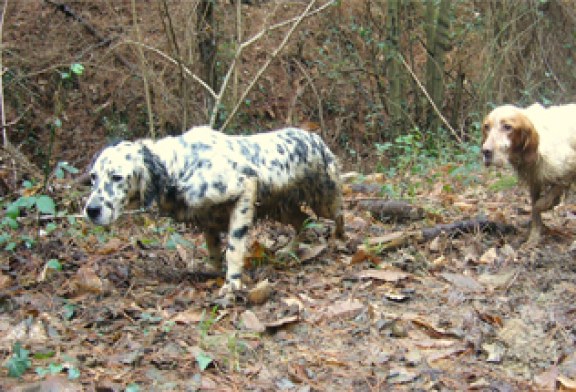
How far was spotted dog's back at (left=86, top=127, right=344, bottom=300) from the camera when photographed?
5207 millimetres

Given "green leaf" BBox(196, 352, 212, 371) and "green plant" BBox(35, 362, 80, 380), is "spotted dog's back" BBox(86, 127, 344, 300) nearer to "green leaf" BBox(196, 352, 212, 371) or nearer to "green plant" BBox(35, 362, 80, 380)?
"green leaf" BBox(196, 352, 212, 371)

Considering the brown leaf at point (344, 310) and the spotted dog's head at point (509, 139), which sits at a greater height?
the spotted dog's head at point (509, 139)

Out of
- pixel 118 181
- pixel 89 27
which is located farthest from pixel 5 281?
pixel 89 27

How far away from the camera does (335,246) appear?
6.54 meters

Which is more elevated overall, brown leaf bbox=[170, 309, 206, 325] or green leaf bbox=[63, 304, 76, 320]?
green leaf bbox=[63, 304, 76, 320]

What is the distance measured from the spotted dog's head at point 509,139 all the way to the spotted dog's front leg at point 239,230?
2.34 meters

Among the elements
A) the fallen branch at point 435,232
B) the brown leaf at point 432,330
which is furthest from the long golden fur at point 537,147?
the brown leaf at point 432,330

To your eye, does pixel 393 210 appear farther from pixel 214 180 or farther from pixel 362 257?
pixel 214 180

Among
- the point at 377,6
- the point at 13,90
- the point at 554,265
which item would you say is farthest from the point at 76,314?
the point at 377,6

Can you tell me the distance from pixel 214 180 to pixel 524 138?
2.96m

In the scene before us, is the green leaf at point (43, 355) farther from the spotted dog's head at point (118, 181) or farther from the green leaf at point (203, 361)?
the spotted dog's head at point (118, 181)

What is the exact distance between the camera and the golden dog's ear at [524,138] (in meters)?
6.20

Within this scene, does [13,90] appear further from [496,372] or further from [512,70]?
[496,372]

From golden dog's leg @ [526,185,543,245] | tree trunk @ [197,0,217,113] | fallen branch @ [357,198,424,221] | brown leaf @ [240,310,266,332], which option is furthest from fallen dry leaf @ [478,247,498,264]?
tree trunk @ [197,0,217,113]
